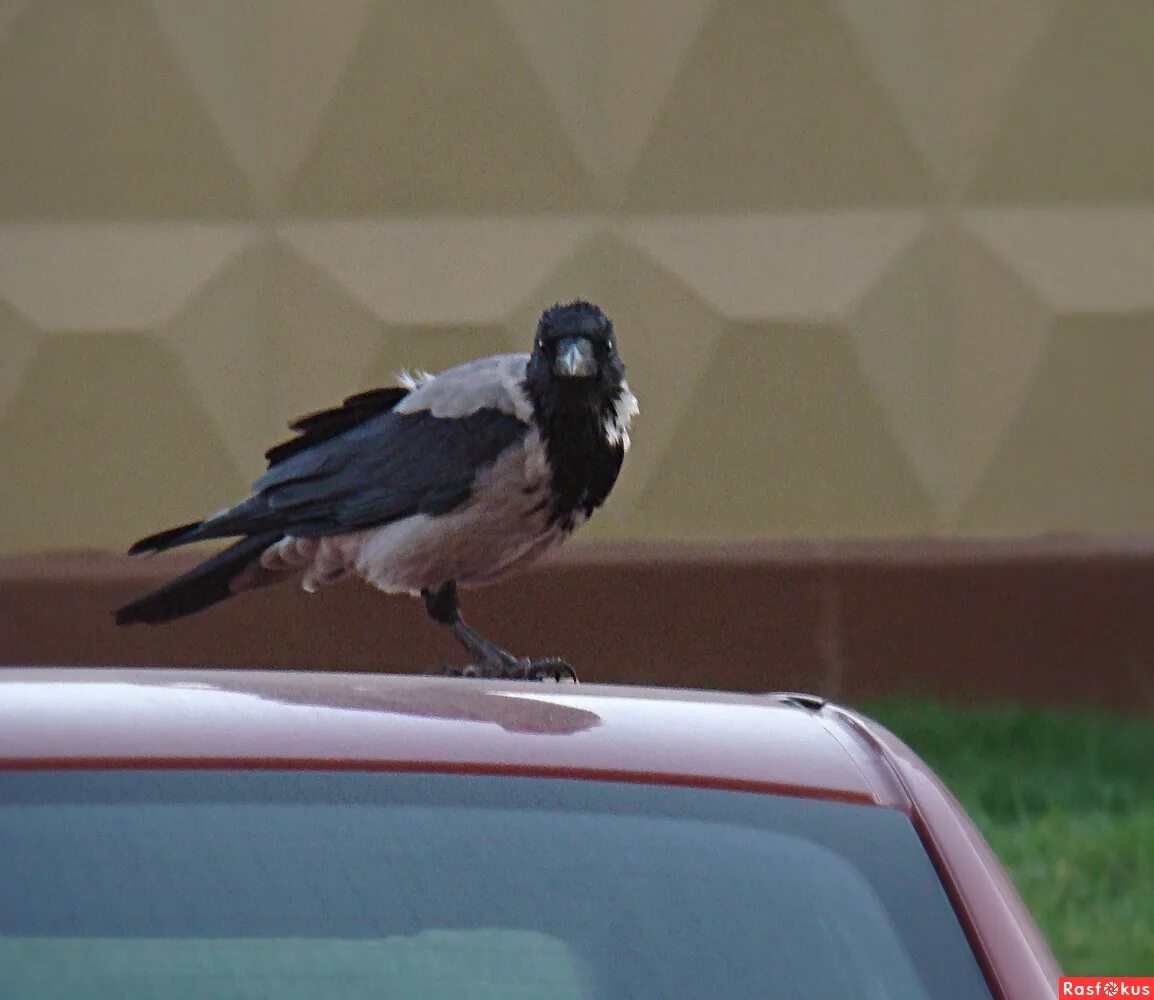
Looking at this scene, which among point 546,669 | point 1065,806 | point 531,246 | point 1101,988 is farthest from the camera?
point 531,246

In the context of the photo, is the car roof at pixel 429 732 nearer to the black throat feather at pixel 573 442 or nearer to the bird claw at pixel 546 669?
the bird claw at pixel 546 669

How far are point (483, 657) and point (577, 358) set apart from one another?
29.8 inches

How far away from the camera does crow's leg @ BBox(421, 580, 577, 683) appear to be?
5383 millimetres

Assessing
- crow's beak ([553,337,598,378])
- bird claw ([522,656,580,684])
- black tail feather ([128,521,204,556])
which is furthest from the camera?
black tail feather ([128,521,204,556])

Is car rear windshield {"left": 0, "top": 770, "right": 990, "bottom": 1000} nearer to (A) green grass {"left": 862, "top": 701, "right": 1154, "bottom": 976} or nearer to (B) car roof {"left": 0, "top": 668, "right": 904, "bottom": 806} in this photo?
(B) car roof {"left": 0, "top": 668, "right": 904, "bottom": 806}

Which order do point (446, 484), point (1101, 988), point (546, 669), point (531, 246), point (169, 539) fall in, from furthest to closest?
point (531, 246) → point (169, 539) → point (446, 484) → point (546, 669) → point (1101, 988)

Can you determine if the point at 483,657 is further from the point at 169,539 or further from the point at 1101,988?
the point at 1101,988

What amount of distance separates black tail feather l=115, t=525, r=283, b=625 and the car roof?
3.84 m

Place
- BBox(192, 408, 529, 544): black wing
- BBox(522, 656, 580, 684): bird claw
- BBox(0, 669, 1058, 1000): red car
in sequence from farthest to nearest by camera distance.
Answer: BBox(192, 408, 529, 544): black wing → BBox(522, 656, 580, 684): bird claw → BBox(0, 669, 1058, 1000): red car

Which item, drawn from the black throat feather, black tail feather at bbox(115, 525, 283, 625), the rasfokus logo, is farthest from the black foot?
the rasfokus logo

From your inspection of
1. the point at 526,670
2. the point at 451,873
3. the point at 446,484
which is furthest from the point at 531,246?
the point at 451,873

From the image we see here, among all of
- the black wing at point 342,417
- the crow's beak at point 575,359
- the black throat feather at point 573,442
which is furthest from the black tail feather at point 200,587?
the crow's beak at point 575,359

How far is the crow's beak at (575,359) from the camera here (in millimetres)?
5473

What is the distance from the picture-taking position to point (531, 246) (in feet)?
26.8
